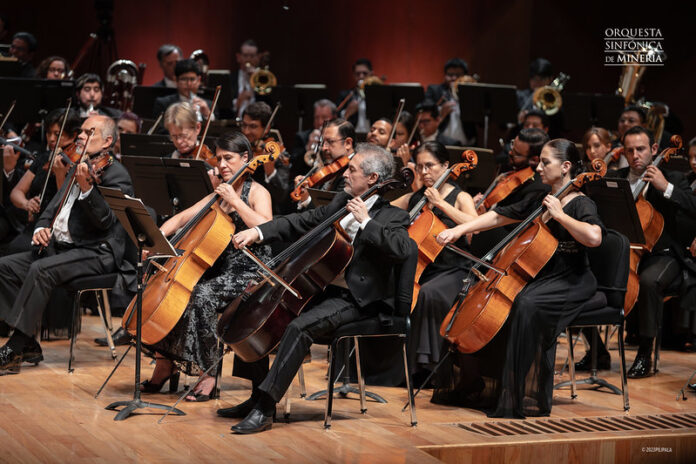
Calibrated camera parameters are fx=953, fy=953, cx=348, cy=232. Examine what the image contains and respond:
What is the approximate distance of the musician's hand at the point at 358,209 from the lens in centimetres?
367

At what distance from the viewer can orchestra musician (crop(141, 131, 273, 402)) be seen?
414 centimetres

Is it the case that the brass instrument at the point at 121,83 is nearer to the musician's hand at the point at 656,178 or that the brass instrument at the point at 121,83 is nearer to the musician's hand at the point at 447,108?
the musician's hand at the point at 447,108

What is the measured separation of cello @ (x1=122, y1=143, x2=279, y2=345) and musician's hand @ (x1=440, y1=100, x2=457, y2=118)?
406cm

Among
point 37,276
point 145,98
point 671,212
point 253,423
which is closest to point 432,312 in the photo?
point 253,423

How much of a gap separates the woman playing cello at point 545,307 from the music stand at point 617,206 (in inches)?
16.7

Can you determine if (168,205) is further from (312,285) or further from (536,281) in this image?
(536,281)

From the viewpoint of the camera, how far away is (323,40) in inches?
390

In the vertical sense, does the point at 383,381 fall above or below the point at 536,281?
below

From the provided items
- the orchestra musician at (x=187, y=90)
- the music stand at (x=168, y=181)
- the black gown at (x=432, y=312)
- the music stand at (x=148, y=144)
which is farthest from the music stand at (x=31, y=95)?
the black gown at (x=432, y=312)

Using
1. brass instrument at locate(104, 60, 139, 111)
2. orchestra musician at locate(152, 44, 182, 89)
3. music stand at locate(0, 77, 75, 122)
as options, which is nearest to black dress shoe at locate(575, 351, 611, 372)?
music stand at locate(0, 77, 75, 122)

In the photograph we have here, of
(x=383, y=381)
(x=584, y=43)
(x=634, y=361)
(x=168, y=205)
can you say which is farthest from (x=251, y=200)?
(x=584, y=43)

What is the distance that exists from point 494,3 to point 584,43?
111 cm

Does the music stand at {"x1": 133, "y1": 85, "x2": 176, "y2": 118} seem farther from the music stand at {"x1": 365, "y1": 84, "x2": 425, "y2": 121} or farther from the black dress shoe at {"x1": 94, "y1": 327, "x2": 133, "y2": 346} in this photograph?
the black dress shoe at {"x1": 94, "y1": 327, "x2": 133, "y2": 346}

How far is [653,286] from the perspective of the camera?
5.07m
